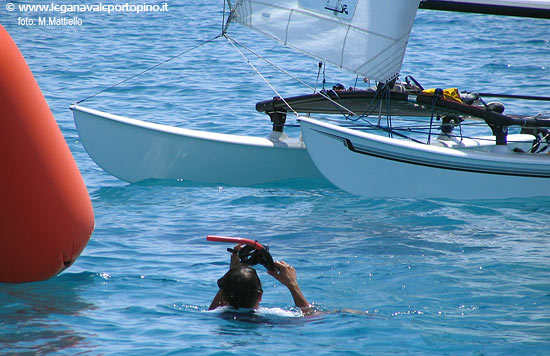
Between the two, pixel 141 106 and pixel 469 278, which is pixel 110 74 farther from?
pixel 469 278

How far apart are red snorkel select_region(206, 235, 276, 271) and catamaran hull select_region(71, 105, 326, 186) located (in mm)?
3615

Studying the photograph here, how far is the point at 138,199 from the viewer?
7.52 meters

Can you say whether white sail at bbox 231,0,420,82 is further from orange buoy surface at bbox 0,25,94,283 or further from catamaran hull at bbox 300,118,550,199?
orange buoy surface at bbox 0,25,94,283

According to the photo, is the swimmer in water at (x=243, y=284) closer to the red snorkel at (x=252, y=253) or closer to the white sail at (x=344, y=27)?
the red snorkel at (x=252, y=253)

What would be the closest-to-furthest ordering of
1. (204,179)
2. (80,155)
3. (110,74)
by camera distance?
(204,179)
(80,155)
(110,74)

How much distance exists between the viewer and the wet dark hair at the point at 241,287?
13.6 feet

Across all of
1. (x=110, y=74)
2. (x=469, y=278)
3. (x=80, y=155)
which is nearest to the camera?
(x=469, y=278)

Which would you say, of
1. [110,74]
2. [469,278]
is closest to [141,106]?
[110,74]

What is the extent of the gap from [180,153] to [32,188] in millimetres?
3513

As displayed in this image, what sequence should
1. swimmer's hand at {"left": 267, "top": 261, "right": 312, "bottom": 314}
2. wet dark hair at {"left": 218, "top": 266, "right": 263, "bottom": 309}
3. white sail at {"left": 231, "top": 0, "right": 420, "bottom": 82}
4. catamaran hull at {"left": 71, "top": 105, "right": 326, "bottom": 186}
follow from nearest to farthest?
wet dark hair at {"left": 218, "top": 266, "right": 263, "bottom": 309}, swimmer's hand at {"left": 267, "top": 261, "right": 312, "bottom": 314}, white sail at {"left": 231, "top": 0, "right": 420, "bottom": 82}, catamaran hull at {"left": 71, "top": 105, "right": 326, "bottom": 186}

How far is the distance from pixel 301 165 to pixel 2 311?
4.14m

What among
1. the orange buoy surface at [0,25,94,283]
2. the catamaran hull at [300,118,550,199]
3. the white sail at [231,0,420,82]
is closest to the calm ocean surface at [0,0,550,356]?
the catamaran hull at [300,118,550,199]

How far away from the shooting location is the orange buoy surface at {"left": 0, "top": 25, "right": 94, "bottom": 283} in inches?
171

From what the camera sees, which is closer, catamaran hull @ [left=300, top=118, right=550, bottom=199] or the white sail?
catamaran hull @ [left=300, top=118, right=550, bottom=199]
